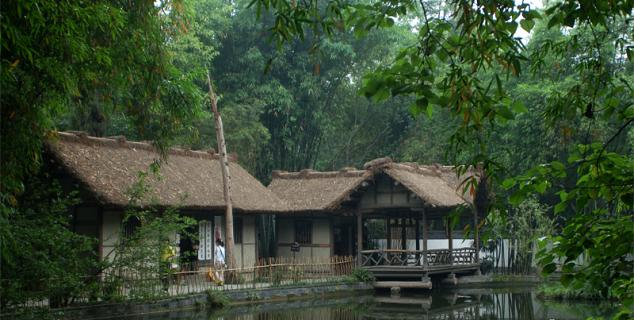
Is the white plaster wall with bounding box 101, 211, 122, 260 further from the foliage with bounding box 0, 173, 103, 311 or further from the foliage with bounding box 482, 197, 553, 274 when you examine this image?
the foliage with bounding box 482, 197, 553, 274

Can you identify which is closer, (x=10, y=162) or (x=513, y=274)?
(x=10, y=162)

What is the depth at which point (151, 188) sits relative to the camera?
66.7ft

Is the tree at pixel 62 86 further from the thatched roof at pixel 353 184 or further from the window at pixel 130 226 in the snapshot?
the thatched roof at pixel 353 184

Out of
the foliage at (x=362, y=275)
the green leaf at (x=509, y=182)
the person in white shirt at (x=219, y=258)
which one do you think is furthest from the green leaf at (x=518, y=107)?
the foliage at (x=362, y=275)

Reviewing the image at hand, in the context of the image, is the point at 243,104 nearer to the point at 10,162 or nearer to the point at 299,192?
the point at 299,192

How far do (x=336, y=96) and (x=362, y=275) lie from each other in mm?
13333

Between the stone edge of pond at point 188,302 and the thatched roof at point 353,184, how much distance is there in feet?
12.0

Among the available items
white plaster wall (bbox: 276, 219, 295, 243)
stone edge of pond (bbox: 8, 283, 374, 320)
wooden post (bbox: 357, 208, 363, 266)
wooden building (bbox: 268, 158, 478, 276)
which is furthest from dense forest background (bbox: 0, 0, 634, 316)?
wooden post (bbox: 357, 208, 363, 266)

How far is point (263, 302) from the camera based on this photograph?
20.7 meters

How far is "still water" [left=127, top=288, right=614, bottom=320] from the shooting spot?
17.9 m

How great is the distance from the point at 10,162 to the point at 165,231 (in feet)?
19.9

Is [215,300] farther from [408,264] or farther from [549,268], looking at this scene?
[549,268]

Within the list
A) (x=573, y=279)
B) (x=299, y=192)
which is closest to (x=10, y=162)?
(x=573, y=279)

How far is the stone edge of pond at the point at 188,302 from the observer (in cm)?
1554
